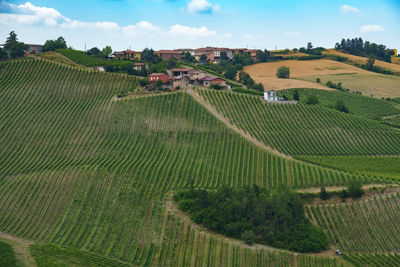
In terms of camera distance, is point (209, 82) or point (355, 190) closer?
point (355, 190)

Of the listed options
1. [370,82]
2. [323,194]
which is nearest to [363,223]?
[323,194]

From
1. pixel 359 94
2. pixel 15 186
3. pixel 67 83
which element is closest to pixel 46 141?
pixel 15 186

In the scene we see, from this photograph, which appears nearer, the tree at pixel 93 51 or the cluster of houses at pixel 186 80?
the cluster of houses at pixel 186 80

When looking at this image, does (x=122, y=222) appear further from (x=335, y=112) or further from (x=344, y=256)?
(x=335, y=112)

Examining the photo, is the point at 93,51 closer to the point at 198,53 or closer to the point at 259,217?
the point at 198,53

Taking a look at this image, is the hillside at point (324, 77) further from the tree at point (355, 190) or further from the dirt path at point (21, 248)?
the dirt path at point (21, 248)

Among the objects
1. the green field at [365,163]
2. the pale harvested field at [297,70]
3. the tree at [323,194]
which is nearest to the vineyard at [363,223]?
the tree at [323,194]
